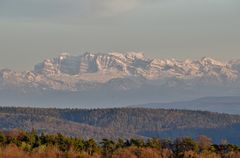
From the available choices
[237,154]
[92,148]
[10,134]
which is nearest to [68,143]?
[92,148]

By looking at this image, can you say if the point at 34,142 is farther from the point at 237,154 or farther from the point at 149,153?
the point at 237,154

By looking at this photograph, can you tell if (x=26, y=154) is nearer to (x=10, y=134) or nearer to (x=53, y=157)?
(x=53, y=157)

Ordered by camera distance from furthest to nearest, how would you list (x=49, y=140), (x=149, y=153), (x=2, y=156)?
(x=49, y=140), (x=149, y=153), (x=2, y=156)

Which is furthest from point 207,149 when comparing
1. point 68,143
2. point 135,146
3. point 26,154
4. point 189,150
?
point 26,154

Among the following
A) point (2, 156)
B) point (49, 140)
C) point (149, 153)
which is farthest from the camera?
point (49, 140)

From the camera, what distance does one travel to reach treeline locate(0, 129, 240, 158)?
490ft

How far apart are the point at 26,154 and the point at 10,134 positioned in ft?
102

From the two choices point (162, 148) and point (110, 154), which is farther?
point (162, 148)

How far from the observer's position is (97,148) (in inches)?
6427

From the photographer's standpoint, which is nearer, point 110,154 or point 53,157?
point 53,157

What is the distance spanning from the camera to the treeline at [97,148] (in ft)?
490

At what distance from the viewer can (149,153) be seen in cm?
15638

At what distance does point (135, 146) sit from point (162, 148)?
5868mm

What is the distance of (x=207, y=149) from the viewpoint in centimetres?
16388
